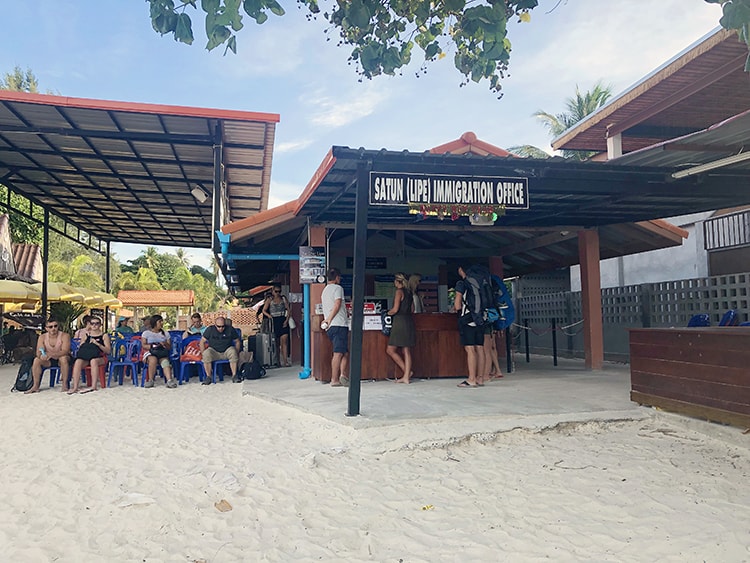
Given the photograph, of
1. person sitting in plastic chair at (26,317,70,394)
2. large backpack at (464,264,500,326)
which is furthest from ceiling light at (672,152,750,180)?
person sitting in plastic chair at (26,317,70,394)

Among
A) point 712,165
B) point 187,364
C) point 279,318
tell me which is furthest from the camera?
point 279,318

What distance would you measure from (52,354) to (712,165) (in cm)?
923

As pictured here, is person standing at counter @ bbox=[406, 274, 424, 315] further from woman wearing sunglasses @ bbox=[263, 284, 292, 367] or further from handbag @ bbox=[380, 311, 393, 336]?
woman wearing sunglasses @ bbox=[263, 284, 292, 367]

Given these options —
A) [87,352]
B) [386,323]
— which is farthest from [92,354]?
[386,323]

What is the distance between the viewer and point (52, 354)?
28.9ft

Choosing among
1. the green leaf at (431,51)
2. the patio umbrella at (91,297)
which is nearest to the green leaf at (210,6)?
the green leaf at (431,51)

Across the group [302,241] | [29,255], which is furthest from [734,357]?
[29,255]

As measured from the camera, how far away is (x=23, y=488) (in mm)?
4117

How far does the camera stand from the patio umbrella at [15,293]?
12917mm

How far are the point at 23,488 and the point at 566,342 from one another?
433 inches

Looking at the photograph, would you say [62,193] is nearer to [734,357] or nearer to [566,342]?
[566,342]

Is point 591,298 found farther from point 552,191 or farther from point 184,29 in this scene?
point 184,29

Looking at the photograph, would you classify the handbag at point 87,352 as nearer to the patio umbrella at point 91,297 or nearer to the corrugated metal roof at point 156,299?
the patio umbrella at point 91,297

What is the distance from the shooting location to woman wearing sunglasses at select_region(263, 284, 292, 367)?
37.0 ft
